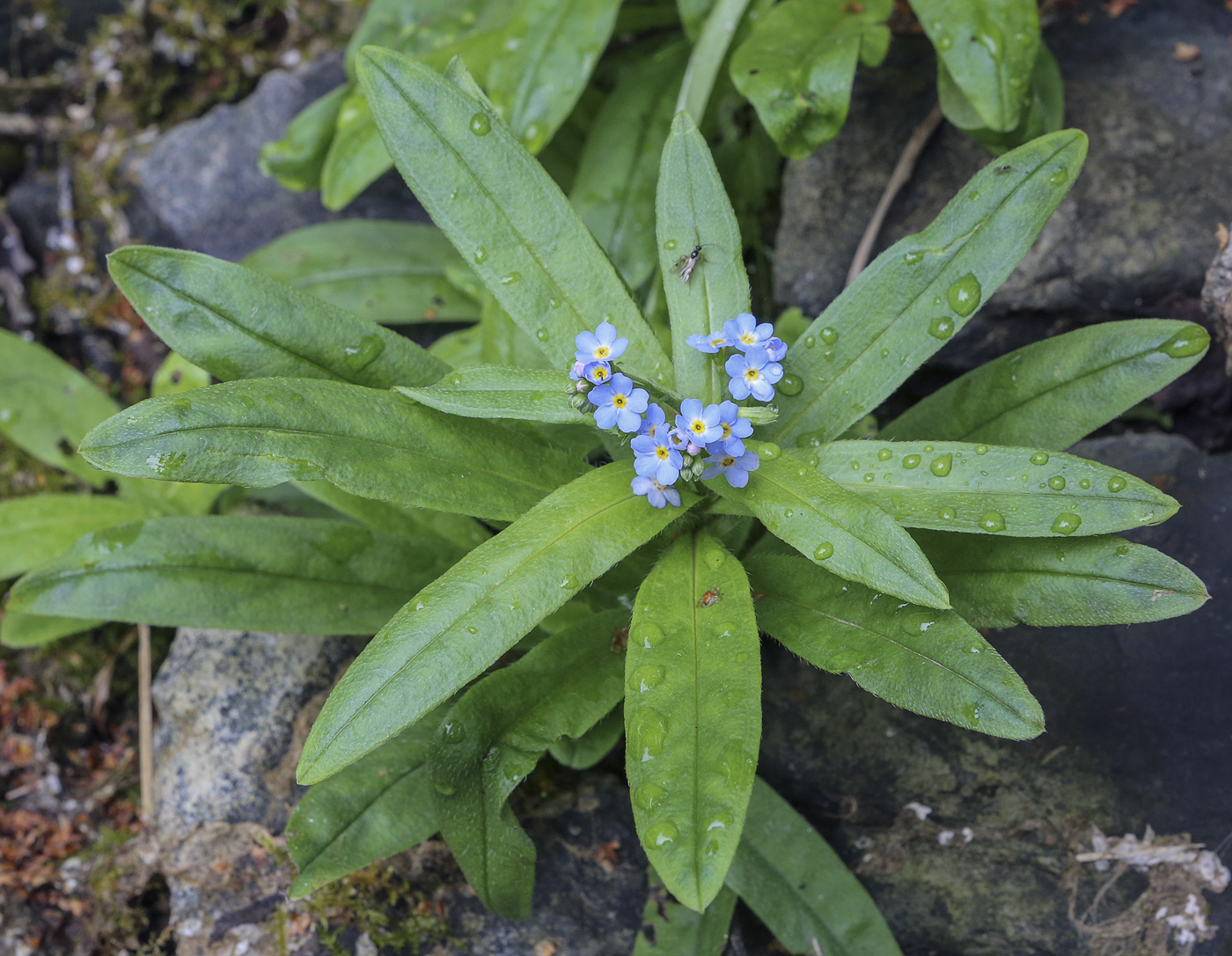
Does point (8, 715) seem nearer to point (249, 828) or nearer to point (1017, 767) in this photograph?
point (249, 828)

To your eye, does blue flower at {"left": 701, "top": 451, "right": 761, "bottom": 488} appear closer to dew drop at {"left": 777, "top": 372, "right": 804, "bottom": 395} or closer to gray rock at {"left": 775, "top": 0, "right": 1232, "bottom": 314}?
dew drop at {"left": 777, "top": 372, "right": 804, "bottom": 395}

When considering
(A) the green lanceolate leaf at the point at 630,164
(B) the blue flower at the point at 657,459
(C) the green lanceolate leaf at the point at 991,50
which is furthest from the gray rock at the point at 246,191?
(B) the blue flower at the point at 657,459

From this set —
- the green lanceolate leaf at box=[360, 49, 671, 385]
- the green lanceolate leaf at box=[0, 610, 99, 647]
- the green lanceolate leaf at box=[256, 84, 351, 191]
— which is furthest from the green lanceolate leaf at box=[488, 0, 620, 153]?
the green lanceolate leaf at box=[0, 610, 99, 647]

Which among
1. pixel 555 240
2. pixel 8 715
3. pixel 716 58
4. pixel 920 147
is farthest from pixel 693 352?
pixel 8 715

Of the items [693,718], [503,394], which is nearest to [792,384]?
[503,394]

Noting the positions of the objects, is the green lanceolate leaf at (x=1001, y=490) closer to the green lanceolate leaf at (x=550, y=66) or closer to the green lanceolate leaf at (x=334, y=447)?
the green lanceolate leaf at (x=334, y=447)

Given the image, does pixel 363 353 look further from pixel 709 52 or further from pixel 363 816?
pixel 709 52
